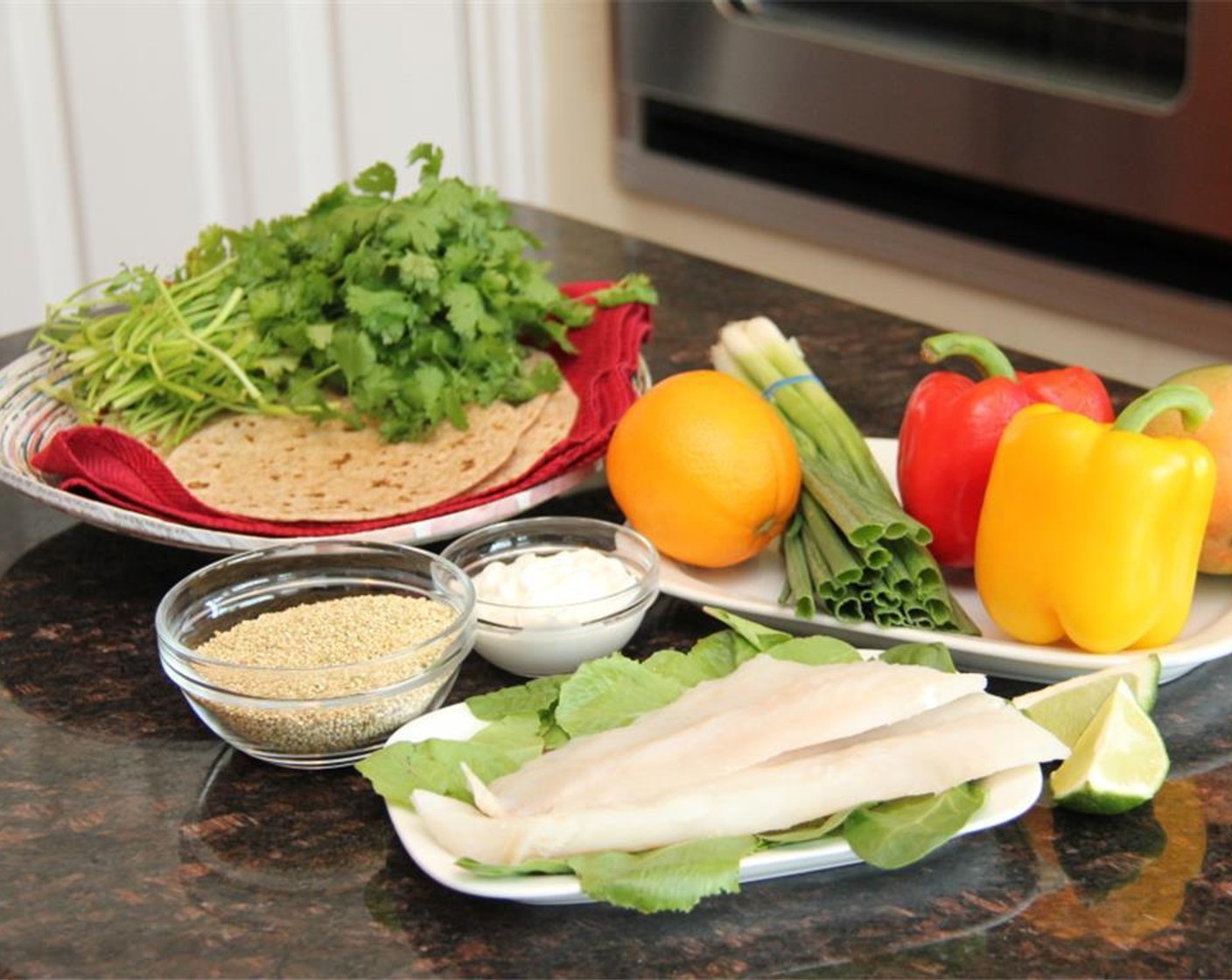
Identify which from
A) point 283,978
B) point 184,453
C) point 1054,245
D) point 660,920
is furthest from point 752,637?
point 1054,245

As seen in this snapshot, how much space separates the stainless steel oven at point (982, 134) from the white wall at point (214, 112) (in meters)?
0.34

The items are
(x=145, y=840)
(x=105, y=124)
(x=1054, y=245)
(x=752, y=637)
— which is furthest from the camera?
(x=105, y=124)

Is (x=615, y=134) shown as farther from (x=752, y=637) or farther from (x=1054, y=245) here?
(x=752, y=637)

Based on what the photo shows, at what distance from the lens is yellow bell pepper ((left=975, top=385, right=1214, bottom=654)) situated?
1.03 meters

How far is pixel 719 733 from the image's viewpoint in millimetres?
886

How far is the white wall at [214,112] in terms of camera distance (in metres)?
2.57

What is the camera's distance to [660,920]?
0.85 metres

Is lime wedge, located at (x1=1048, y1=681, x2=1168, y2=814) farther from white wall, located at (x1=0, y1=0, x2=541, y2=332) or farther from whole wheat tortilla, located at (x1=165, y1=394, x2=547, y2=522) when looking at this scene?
white wall, located at (x1=0, y1=0, x2=541, y2=332)

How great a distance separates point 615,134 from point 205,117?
2.01ft

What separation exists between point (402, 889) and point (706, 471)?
356 millimetres

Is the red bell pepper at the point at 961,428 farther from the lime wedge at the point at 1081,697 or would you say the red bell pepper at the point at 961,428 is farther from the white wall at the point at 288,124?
the white wall at the point at 288,124

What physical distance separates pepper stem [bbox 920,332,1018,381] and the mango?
11cm

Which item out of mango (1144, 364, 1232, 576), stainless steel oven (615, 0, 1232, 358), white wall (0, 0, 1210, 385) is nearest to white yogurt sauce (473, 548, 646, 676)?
mango (1144, 364, 1232, 576)

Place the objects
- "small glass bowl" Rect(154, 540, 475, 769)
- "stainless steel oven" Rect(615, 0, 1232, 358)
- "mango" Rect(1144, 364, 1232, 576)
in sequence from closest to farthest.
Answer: "small glass bowl" Rect(154, 540, 475, 769) < "mango" Rect(1144, 364, 1232, 576) < "stainless steel oven" Rect(615, 0, 1232, 358)
